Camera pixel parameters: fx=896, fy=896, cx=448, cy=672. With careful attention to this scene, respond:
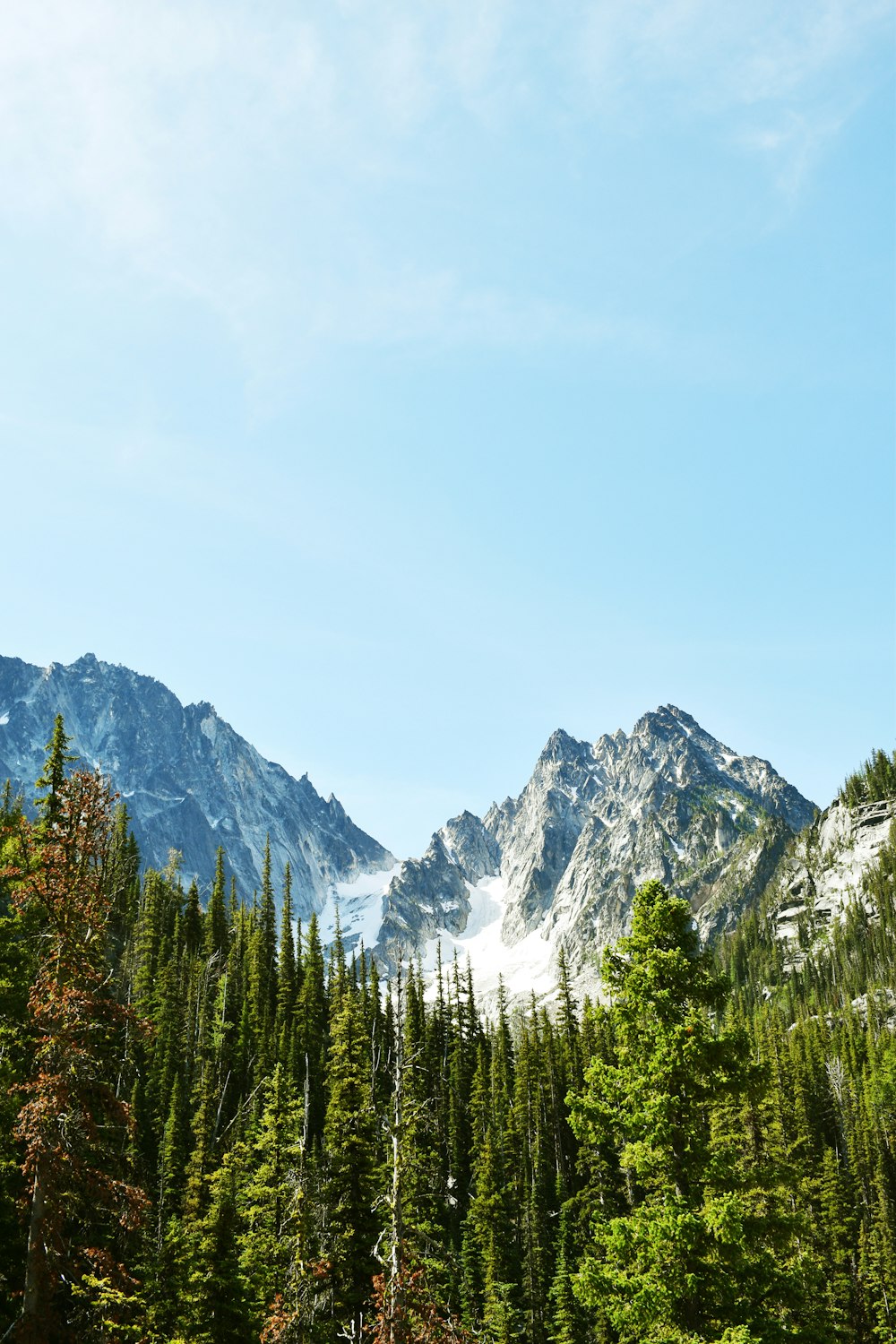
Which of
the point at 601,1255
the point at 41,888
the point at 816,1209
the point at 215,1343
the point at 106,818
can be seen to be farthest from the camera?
the point at 816,1209

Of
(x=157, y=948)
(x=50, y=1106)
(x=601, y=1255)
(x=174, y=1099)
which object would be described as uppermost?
(x=157, y=948)

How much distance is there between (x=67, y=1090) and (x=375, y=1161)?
87.6 ft

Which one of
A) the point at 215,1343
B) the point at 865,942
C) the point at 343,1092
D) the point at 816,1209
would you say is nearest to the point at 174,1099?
the point at 343,1092

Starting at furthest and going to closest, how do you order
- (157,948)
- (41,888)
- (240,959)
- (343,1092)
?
1. (240,959)
2. (157,948)
3. (343,1092)
4. (41,888)

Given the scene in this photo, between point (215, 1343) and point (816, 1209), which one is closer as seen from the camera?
point (215, 1343)

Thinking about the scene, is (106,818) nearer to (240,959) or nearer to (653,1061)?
(653,1061)

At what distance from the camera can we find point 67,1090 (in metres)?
15.3

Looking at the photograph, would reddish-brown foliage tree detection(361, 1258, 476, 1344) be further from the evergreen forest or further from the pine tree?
the pine tree

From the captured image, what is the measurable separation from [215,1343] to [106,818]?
19.9 meters

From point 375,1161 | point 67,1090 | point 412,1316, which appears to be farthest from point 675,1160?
point 375,1161

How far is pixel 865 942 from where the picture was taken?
17812 cm

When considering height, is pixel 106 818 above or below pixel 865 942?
below

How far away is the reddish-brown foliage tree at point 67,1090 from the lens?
14.9 metres

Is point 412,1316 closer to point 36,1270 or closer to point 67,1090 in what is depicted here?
point 36,1270
